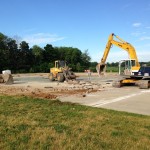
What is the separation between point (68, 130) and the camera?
23.5 feet

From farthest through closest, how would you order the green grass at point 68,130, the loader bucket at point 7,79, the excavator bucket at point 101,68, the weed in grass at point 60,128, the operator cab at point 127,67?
1. the excavator bucket at point 101,68
2. the loader bucket at point 7,79
3. the operator cab at point 127,67
4. the weed in grass at point 60,128
5. the green grass at point 68,130

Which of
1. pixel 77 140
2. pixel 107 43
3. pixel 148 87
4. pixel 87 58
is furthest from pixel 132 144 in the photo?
pixel 87 58

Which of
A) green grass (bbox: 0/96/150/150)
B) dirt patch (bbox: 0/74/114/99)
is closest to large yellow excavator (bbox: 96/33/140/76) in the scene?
dirt patch (bbox: 0/74/114/99)

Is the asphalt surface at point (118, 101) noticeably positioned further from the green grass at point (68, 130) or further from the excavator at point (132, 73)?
the excavator at point (132, 73)

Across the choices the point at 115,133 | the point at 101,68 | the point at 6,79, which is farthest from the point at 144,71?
the point at 115,133

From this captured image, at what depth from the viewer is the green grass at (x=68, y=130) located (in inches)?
243

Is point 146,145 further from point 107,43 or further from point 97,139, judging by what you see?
point 107,43

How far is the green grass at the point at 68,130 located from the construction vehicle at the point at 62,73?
843 inches

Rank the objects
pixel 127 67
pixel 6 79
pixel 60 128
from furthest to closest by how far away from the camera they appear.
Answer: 1. pixel 6 79
2. pixel 127 67
3. pixel 60 128

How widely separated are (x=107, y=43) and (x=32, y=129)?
75.1 feet

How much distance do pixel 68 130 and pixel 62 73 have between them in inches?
976

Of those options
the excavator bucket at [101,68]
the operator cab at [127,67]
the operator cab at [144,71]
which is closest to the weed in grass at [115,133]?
the operator cab at [144,71]

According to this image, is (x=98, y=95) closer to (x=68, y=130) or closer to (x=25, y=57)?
(x=68, y=130)

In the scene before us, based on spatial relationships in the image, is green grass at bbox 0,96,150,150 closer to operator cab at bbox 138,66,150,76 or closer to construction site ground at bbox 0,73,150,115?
construction site ground at bbox 0,73,150,115
